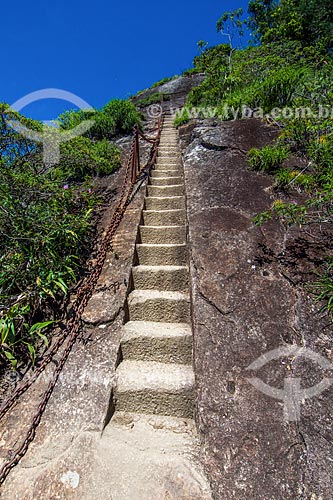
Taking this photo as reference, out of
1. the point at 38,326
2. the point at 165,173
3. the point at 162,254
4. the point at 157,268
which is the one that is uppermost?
the point at 165,173

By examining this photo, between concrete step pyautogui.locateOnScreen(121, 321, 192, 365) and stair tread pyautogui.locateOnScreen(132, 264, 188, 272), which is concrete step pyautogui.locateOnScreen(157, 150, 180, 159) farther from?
concrete step pyautogui.locateOnScreen(121, 321, 192, 365)

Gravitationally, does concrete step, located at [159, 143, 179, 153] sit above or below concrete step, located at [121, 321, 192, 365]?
above

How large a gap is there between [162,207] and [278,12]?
16.9 metres

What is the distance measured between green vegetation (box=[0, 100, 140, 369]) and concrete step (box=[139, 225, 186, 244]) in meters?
0.74

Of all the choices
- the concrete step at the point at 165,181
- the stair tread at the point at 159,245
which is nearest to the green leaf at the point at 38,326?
the stair tread at the point at 159,245

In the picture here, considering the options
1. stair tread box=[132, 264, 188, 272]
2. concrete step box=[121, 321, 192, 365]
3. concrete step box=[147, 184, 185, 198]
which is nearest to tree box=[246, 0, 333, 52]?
concrete step box=[147, 184, 185, 198]

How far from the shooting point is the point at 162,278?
8.93 feet

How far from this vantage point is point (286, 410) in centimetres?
162

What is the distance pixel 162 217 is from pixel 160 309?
1537 millimetres

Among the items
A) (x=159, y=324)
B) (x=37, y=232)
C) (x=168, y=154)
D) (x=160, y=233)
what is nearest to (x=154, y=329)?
(x=159, y=324)

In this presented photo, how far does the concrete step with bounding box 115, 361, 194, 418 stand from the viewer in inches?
75.5

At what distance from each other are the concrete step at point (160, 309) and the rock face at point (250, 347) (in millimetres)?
251

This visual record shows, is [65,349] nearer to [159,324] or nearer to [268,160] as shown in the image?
[159,324]

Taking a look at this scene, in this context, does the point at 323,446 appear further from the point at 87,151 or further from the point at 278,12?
the point at 278,12
